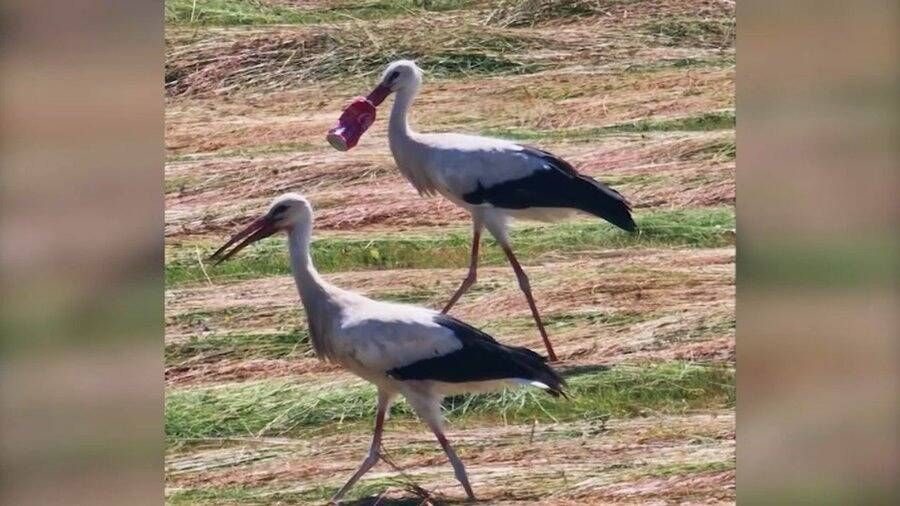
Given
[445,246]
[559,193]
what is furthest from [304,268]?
[559,193]

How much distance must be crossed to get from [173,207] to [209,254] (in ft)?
0.64

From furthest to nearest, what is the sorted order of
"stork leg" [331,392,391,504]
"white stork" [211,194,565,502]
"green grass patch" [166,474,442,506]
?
"green grass patch" [166,474,442,506]
"stork leg" [331,392,391,504]
"white stork" [211,194,565,502]

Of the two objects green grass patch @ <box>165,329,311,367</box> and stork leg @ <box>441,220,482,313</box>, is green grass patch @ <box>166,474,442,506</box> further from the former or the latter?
stork leg @ <box>441,220,482,313</box>

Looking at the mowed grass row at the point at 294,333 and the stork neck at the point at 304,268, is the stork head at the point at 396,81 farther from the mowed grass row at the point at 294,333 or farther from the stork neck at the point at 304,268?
the mowed grass row at the point at 294,333

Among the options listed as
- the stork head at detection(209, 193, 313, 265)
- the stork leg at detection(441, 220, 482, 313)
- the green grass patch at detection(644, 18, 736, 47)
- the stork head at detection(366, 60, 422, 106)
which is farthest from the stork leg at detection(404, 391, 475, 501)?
the green grass patch at detection(644, 18, 736, 47)

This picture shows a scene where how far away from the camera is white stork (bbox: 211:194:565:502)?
382cm

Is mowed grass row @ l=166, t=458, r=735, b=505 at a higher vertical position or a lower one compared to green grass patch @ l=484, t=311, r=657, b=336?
lower

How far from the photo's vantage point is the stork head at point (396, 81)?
4113 mm

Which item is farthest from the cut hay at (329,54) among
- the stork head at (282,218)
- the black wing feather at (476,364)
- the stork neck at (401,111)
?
the black wing feather at (476,364)

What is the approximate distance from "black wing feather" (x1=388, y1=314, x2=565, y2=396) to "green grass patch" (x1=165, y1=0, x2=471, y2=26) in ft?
3.45

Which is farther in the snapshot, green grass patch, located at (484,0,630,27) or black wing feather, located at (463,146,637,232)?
green grass patch, located at (484,0,630,27)

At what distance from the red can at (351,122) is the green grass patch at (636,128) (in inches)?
15.3
